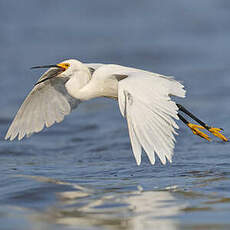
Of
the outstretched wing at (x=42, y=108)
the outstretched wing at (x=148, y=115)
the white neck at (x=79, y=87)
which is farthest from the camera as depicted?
the outstretched wing at (x=42, y=108)

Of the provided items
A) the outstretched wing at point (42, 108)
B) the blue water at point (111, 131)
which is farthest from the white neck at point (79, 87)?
the blue water at point (111, 131)

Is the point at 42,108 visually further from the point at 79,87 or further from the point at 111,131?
the point at 111,131

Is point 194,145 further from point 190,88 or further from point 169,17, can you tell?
point 169,17

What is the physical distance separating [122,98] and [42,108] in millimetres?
2202

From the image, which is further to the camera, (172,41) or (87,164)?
(172,41)

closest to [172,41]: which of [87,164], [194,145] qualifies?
[194,145]

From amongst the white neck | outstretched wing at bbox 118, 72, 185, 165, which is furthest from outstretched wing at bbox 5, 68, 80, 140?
outstretched wing at bbox 118, 72, 185, 165

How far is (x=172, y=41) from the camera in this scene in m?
19.3

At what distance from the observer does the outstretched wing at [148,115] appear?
5.90m

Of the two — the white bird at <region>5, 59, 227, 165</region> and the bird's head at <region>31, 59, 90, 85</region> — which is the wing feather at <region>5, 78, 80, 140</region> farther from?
the bird's head at <region>31, 59, 90, 85</region>

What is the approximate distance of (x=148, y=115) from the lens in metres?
6.06

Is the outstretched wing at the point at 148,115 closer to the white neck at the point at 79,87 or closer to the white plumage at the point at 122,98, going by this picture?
the white plumage at the point at 122,98

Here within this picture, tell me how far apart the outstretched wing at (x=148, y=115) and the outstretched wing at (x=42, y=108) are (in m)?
1.88

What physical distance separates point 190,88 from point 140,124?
8.55 m
